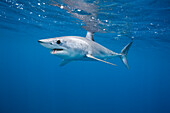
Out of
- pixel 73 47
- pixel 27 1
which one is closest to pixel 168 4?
pixel 73 47

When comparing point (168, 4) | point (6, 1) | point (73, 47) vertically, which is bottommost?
point (73, 47)

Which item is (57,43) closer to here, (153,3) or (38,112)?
Answer: (153,3)

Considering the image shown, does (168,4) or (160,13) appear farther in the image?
(160,13)

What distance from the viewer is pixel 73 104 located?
24359mm

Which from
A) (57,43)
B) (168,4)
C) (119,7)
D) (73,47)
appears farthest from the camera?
(119,7)

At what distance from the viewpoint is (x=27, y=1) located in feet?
31.2

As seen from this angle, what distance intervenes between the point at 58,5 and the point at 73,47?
7.66m

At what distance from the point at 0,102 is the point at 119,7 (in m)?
22.1

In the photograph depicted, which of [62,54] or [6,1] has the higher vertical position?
[6,1]

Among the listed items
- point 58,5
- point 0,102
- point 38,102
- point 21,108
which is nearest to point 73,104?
point 38,102

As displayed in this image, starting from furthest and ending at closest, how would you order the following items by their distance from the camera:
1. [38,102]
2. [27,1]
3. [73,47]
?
[38,102] < [27,1] < [73,47]

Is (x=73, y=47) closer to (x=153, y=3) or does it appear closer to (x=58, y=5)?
(x=153, y=3)

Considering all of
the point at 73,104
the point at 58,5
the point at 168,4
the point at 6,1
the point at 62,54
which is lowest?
the point at 73,104

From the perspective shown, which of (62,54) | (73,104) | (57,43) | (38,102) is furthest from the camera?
(73,104)
